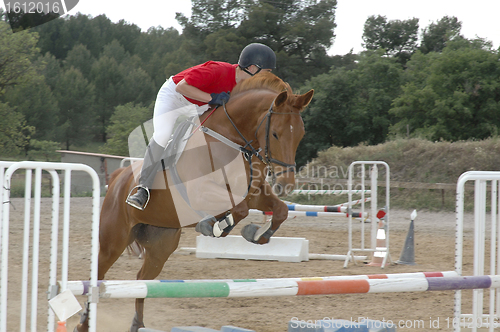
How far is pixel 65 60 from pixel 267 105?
46.2 meters

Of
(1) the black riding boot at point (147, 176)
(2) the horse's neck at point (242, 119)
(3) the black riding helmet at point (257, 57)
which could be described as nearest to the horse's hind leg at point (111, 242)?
(1) the black riding boot at point (147, 176)

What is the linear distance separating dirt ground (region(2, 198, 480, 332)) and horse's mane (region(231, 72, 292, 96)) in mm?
1842

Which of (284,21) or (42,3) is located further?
(284,21)

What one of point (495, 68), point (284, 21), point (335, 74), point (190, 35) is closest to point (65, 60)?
point (190, 35)

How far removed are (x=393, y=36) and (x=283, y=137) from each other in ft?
109

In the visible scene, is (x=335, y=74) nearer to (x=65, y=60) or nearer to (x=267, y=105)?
(x=267, y=105)

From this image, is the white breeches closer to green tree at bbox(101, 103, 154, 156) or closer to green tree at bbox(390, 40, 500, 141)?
green tree at bbox(390, 40, 500, 141)

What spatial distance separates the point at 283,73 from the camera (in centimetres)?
2627

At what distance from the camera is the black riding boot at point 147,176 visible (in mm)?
Answer: 2957

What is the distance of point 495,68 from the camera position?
59.5 ft

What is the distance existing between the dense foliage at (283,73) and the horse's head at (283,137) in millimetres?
15650

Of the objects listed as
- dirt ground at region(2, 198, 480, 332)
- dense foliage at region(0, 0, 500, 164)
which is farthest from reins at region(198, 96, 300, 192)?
dense foliage at region(0, 0, 500, 164)

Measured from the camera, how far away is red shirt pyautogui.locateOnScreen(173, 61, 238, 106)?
2.86 m

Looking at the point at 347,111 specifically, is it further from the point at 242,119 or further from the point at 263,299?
the point at 242,119
